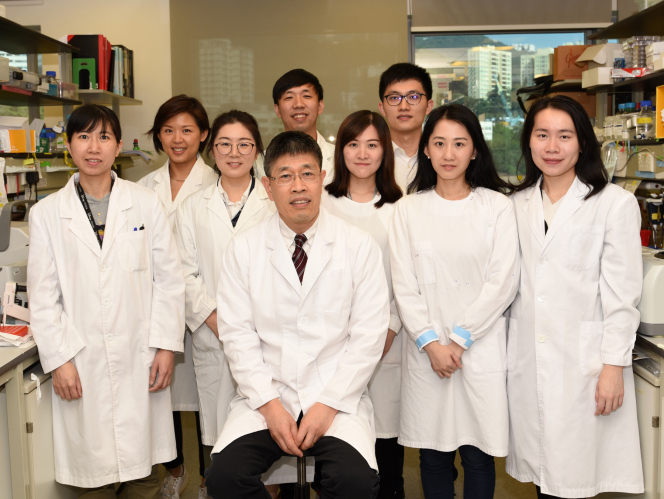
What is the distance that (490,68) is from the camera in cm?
431

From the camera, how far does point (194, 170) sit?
8.66ft

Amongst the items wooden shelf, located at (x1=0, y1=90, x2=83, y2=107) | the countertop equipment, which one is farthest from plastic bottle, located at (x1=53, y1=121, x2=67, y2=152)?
the countertop equipment

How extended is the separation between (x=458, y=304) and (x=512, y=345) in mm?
216

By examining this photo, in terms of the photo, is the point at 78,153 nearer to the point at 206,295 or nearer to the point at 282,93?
the point at 206,295

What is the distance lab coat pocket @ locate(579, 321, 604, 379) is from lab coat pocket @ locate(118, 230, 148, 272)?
141 cm

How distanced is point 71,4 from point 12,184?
6.15ft

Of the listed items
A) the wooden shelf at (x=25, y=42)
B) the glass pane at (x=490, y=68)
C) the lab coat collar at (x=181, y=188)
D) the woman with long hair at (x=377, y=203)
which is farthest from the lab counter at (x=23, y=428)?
the glass pane at (x=490, y=68)

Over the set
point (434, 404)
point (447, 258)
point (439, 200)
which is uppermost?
point (439, 200)

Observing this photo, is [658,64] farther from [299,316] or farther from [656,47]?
[299,316]

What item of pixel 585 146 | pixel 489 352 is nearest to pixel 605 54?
pixel 585 146

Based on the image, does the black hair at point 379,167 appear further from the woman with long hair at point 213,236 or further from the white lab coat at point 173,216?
the white lab coat at point 173,216

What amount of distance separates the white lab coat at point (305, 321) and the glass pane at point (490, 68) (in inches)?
111

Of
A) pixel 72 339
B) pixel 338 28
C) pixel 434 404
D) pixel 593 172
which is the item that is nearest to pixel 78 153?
pixel 72 339

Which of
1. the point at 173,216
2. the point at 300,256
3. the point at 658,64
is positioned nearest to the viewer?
the point at 300,256
